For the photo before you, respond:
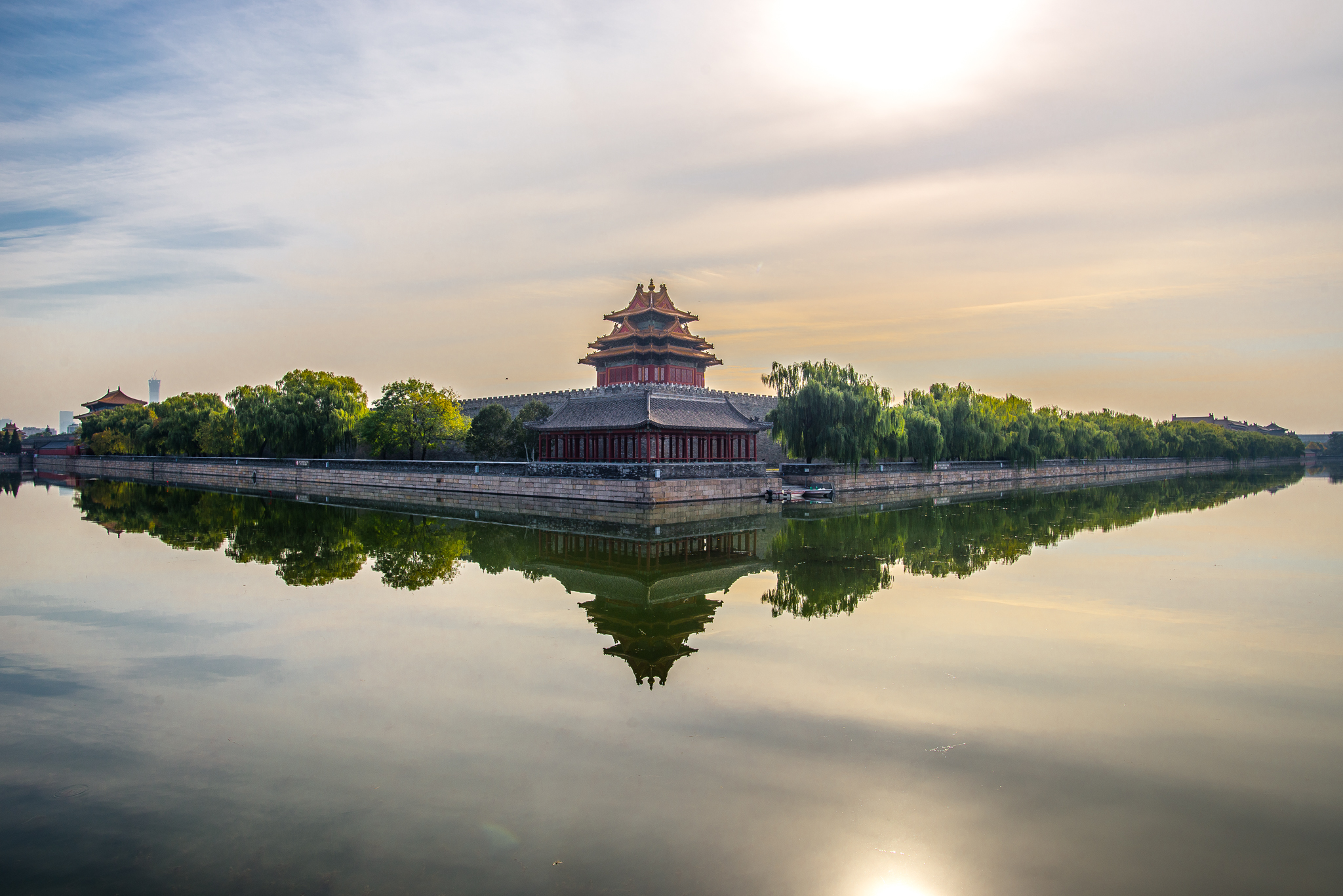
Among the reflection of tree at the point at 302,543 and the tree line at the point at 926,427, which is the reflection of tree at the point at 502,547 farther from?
the tree line at the point at 926,427

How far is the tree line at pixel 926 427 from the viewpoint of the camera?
99.2ft

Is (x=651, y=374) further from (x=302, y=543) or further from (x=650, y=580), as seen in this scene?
(x=650, y=580)

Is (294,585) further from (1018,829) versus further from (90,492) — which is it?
(90,492)

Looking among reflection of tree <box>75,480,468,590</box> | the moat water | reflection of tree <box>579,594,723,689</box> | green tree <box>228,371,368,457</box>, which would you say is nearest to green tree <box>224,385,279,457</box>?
green tree <box>228,371,368,457</box>

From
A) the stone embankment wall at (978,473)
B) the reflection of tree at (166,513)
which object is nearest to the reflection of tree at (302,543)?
the reflection of tree at (166,513)

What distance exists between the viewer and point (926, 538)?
17812 millimetres

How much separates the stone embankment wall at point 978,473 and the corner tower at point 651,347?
780 cm

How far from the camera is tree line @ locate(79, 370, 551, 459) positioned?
35031 millimetres

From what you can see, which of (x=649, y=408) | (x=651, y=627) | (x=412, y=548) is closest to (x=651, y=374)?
(x=649, y=408)

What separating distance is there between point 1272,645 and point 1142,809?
202 inches

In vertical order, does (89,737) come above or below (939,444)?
below

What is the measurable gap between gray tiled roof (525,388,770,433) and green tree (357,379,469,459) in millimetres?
4305

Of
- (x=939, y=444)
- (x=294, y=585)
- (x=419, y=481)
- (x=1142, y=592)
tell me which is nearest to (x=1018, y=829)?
(x=1142, y=592)

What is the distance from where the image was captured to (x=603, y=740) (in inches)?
226
